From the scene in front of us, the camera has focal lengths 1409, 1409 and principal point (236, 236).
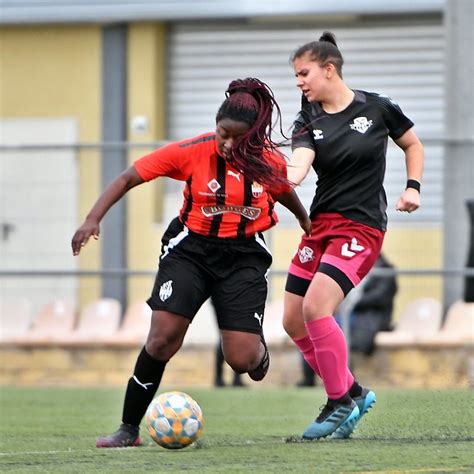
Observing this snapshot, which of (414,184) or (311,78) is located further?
(414,184)

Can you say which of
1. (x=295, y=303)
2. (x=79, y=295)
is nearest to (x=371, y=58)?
(x=79, y=295)

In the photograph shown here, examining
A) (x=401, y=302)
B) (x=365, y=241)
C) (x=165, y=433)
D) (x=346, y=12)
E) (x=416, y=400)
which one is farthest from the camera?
(x=346, y=12)

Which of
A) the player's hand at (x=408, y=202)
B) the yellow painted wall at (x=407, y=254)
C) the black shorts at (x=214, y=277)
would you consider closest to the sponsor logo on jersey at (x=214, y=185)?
the black shorts at (x=214, y=277)

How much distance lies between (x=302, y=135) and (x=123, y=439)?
1.80 meters

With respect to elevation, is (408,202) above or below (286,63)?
below

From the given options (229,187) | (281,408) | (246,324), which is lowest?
(281,408)

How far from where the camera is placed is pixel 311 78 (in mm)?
7305

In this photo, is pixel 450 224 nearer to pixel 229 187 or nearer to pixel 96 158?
pixel 96 158

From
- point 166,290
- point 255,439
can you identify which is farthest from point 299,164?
point 255,439

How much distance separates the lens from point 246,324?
23.5 ft

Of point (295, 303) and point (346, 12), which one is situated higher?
point (346, 12)

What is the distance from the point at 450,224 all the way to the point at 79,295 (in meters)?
3.85

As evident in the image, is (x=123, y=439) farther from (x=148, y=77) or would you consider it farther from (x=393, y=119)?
(x=148, y=77)

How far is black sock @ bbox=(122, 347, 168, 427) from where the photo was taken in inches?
279
